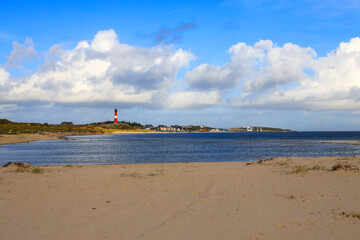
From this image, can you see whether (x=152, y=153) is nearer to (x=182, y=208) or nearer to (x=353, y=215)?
(x=182, y=208)

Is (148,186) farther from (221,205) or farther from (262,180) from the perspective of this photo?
(262,180)

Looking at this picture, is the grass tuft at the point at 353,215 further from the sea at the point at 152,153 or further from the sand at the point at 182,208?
the sea at the point at 152,153

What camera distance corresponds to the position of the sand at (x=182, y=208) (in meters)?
9.11

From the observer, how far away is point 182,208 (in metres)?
12.0

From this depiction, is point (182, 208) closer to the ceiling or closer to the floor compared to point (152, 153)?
closer to the ceiling

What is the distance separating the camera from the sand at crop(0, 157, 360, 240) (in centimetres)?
911

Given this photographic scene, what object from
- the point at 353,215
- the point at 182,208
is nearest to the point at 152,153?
the point at 182,208

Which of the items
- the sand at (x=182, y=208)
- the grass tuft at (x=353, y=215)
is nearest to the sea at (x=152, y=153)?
the sand at (x=182, y=208)

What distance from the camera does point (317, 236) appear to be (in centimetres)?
862

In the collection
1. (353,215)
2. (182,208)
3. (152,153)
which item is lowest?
(152,153)

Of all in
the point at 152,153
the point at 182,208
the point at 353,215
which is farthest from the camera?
the point at 152,153

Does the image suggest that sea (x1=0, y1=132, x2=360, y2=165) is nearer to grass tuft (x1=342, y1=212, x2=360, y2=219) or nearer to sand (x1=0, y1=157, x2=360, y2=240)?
sand (x1=0, y1=157, x2=360, y2=240)

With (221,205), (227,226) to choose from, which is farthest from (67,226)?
(221,205)

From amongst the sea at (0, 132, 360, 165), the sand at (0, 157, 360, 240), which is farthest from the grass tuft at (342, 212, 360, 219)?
the sea at (0, 132, 360, 165)
